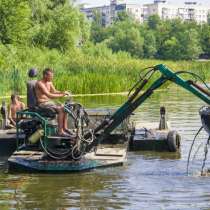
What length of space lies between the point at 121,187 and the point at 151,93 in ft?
7.09

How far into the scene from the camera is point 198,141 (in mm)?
19734

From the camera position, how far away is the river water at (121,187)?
1185 centimetres

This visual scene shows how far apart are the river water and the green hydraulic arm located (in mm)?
891

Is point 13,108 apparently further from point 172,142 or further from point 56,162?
point 56,162

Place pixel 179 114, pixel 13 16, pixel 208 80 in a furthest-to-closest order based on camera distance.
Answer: pixel 208 80
pixel 13 16
pixel 179 114

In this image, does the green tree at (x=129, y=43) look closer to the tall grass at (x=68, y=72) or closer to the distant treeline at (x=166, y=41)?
the distant treeline at (x=166, y=41)

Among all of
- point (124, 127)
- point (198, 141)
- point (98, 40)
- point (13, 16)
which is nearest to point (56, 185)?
point (124, 127)

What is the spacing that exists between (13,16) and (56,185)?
41735mm

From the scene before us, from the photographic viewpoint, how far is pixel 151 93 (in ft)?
47.7

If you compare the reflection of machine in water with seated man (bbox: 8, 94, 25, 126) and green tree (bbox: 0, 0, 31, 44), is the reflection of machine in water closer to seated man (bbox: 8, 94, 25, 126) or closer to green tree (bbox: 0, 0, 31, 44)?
seated man (bbox: 8, 94, 25, 126)

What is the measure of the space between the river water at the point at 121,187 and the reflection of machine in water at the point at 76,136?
0.73ft

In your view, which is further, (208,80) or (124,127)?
(208,80)

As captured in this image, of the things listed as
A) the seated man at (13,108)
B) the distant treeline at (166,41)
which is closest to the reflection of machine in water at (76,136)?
the seated man at (13,108)

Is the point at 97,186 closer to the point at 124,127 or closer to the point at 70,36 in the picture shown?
the point at 124,127
